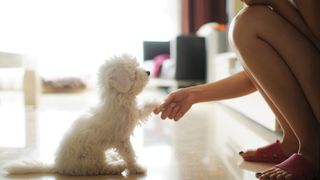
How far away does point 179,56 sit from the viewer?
378cm

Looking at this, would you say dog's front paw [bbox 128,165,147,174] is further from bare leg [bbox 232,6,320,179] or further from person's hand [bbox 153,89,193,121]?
bare leg [bbox 232,6,320,179]

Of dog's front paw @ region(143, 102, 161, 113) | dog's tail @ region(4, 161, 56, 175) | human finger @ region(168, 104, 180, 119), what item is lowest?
dog's tail @ region(4, 161, 56, 175)

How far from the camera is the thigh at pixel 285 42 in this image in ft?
2.91

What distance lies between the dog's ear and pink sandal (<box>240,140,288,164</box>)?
1.56 feet

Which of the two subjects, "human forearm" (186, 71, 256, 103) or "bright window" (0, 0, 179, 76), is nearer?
"human forearm" (186, 71, 256, 103)

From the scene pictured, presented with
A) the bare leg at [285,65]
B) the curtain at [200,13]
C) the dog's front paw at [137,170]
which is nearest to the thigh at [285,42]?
the bare leg at [285,65]

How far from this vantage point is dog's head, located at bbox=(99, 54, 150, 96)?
999mm

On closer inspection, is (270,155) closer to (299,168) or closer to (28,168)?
(299,168)

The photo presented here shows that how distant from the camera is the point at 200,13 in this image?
518 cm

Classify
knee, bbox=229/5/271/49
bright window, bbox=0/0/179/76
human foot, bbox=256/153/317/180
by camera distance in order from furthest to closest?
bright window, bbox=0/0/179/76
knee, bbox=229/5/271/49
human foot, bbox=256/153/317/180

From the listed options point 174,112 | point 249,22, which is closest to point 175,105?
point 174,112

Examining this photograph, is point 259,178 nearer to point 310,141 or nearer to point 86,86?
point 310,141

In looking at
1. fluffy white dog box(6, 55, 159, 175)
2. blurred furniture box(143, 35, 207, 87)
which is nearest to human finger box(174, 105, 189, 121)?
fluffy white dog box(6, 55, 159, 175)

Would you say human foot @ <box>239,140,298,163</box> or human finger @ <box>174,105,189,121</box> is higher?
human finger @ <box>174,105,189,121</box>
